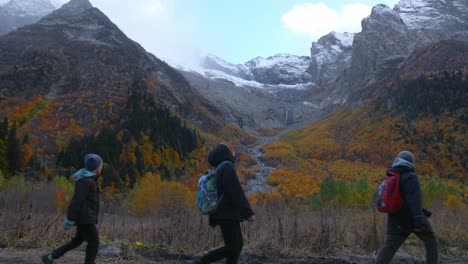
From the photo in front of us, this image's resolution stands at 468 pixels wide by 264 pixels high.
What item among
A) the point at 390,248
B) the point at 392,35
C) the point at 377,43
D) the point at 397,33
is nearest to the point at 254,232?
the point at 390,248

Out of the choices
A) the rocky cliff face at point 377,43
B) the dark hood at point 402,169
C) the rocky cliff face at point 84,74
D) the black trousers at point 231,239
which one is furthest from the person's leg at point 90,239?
the rocky cliff face at point 377,43

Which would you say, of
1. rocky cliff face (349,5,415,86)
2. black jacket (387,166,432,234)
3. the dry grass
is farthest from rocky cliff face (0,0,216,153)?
rocky cliff face (349,5,415,86)

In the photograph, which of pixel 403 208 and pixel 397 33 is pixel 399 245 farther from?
pixel 397 33

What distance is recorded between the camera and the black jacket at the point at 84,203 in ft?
22.9

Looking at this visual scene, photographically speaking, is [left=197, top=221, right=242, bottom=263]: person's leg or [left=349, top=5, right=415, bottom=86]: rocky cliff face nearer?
[left=197, top=221, right=242, bottom=263]: person's leg

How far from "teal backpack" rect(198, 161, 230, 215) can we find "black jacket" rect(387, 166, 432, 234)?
2426mm

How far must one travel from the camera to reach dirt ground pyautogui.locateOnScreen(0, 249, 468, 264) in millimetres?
9148

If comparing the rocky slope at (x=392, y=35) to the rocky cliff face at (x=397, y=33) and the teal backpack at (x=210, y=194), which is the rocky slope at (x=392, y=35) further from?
the teal backpack at (x=210, y=194)

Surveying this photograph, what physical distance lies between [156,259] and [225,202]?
4.06 metres

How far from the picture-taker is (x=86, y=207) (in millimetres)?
7086

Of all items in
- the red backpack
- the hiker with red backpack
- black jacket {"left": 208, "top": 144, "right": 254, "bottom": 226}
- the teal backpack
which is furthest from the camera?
the red backpack

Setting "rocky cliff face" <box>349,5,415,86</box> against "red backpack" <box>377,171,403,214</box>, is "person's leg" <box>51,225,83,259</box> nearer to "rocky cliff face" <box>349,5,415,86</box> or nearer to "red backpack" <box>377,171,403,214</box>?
"red backpack" <box>377,171,403,214</box>

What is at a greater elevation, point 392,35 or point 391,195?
point 392,35

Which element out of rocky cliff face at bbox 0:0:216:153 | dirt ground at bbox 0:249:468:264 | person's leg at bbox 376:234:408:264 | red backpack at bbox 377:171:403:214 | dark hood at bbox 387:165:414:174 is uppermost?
rocky cliff face at bbox 0:0:216:153
